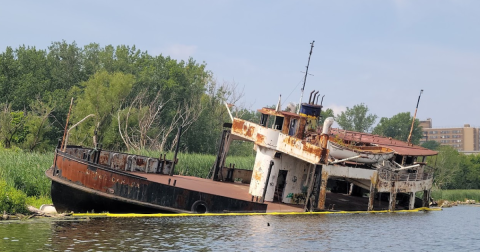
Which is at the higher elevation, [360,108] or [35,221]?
[360,108]

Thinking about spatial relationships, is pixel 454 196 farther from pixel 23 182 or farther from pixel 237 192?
pixel 23 182

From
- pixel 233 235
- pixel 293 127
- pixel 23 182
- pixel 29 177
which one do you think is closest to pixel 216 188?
pixel 293 127

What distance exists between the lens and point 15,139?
157 ft

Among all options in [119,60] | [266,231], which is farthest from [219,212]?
[119,60]

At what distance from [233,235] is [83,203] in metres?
5.77

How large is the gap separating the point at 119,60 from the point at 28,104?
1432 cm

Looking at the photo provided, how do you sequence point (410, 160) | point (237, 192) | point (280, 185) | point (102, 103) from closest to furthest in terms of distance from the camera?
point (237, 192)
point (280, 185)
point (410, 160)
point (102, 103)

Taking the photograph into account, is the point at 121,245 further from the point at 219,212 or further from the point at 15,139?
the point at 15,139

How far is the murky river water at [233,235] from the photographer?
1769 centimetres

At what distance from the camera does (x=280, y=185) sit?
29094mm

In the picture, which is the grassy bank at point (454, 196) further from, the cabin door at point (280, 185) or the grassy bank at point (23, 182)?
the grassy bank at point (23, 182)

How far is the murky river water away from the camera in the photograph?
58.0 ft

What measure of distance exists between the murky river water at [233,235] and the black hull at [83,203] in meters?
0.73

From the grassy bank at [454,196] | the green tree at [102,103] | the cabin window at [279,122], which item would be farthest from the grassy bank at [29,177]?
the grassy bank at [454,196]
